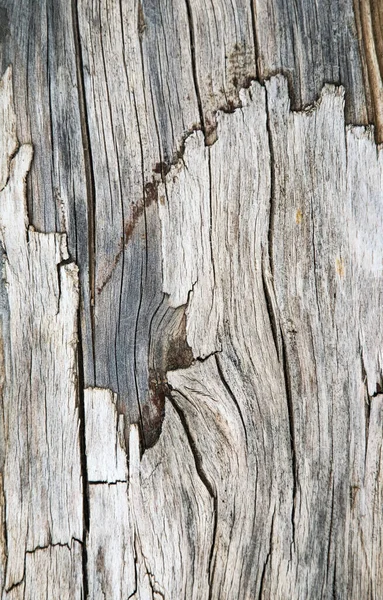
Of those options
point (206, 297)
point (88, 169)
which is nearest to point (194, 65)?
point (88, 169)

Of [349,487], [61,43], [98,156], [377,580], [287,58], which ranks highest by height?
[61,43]

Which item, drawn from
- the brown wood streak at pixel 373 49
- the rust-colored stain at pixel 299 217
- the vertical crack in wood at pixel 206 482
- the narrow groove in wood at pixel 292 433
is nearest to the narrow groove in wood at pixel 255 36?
the brown wood streak at pixel 373 49

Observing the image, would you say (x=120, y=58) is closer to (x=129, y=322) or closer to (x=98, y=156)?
(x=98, y=156)

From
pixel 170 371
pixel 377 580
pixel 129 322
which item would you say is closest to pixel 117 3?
pixel 129 322

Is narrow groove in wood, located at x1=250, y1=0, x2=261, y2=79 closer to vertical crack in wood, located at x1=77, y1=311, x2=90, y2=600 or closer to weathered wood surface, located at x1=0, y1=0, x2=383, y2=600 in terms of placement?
weathered wood surface, located at x1=0, y1=0, x2=383, y2=600

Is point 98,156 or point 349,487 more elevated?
point 98,156

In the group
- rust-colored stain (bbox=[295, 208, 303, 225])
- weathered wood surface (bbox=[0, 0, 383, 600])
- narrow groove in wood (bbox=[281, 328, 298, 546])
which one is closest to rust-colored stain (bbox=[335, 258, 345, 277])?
weathered wood surface (bbox=[0, 0, 383, 600])

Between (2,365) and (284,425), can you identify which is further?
(2,365)
